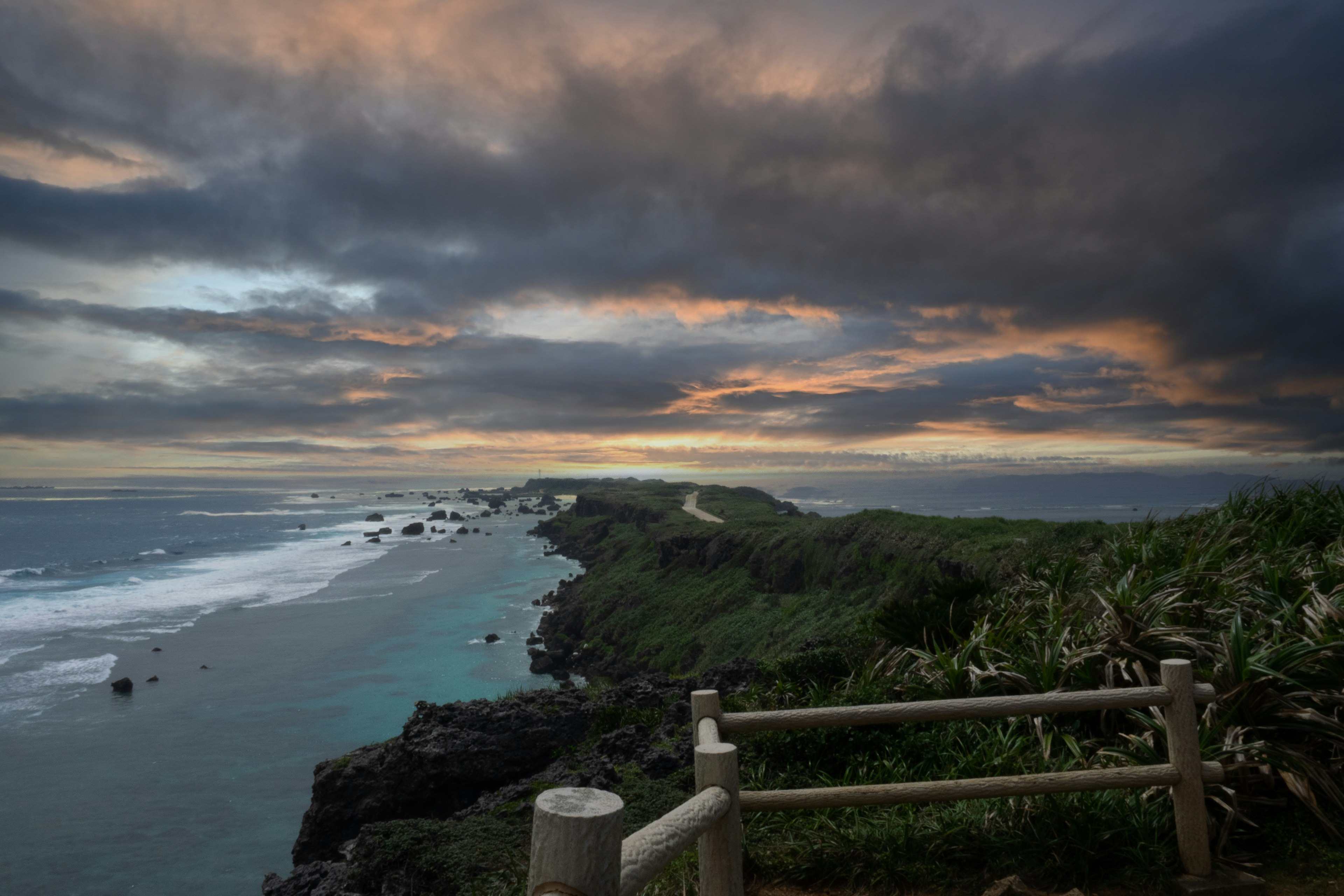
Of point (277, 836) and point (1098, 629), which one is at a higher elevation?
point (1098, 629)

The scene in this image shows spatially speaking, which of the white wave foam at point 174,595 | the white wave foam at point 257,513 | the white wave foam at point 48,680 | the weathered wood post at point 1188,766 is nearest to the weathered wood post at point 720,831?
the weathered wood post at point 1188,766

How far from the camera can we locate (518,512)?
138125 mm

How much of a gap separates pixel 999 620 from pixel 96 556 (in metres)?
95.9

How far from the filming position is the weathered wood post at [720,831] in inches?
119

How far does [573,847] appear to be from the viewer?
5.42 feet

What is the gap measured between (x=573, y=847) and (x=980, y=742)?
491 cm

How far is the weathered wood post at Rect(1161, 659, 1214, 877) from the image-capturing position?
3.71 m

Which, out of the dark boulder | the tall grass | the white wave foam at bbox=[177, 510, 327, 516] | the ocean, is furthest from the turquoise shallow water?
the white wave foam at bbox=[177, 510, 327, 516]

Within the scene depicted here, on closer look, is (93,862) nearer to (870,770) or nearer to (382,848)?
(382,848)

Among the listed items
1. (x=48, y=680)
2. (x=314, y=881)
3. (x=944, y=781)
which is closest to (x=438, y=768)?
(x=314, y=881)

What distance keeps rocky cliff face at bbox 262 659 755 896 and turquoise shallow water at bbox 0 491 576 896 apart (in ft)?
31.5

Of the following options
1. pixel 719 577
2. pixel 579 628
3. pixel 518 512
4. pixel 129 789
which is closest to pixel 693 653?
pixel 719 577

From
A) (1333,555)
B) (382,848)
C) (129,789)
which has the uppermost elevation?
(1333,555)

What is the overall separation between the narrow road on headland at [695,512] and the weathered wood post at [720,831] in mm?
45723
